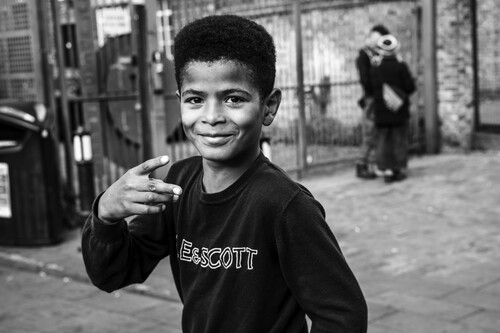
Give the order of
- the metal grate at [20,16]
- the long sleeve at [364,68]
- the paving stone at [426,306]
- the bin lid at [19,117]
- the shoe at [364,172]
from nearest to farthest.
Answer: the paving stone at [426,306]
the bin lid at [19,117]
the metal grate at [20,16]
the long sleeve at [364,68]
the shoe at [364,172]

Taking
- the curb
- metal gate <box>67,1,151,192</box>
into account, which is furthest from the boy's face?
metal gate <box>67,1,151,192</box>

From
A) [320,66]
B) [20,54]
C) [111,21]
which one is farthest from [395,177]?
[20,54]

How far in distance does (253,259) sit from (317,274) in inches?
6.7

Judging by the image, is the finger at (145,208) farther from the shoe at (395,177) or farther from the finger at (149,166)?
the shoe at (395,177)

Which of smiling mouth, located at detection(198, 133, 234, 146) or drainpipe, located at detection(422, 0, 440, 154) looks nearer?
smiling mouth, located at detection(198, 133, 234, 146)

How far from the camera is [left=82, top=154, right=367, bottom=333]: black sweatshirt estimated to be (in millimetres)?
2074

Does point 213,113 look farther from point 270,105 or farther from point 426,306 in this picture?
point 426,306

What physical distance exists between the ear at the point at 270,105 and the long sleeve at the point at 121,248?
0.41 meters

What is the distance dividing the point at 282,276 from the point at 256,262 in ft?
0.26

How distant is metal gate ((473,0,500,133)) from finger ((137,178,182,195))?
1119 centimetres

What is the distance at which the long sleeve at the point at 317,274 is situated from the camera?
6.72ft

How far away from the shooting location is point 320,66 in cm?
1174

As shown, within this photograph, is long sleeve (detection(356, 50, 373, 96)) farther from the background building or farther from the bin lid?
the bin lid

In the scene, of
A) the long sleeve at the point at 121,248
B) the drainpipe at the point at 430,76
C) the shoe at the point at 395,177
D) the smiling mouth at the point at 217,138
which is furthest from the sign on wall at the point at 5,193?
the drainpipe at the point at 430,76
